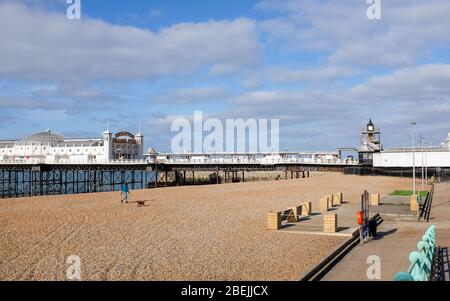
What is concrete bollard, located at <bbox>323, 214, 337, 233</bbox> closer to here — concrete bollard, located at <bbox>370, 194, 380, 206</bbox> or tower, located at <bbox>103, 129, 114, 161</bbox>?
concrete bollard, located at <bbox>370, 194, 380, 206</bbox>

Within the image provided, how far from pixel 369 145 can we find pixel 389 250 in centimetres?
6022

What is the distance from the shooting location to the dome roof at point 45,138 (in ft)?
338

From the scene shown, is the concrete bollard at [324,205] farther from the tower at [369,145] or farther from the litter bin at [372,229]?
the tower at [369,145]

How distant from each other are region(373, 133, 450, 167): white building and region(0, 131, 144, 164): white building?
4471cm

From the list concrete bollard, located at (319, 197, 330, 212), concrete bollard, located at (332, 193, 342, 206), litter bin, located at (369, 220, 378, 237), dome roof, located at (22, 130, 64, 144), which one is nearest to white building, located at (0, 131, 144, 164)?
dome roof, located at (22, 130, 64, 144)

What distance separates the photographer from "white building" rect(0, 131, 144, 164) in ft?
290

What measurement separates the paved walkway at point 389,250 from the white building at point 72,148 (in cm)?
7167

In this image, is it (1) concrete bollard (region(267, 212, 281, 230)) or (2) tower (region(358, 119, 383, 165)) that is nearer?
(1) concrete bollard (region(267, 212, 281, 230))
